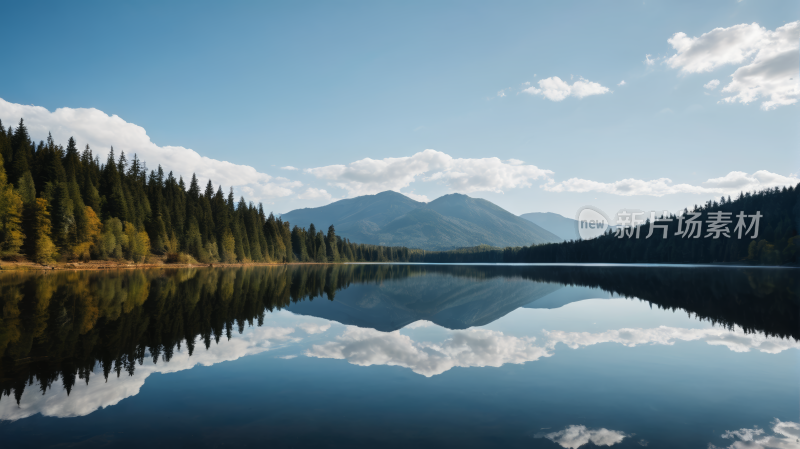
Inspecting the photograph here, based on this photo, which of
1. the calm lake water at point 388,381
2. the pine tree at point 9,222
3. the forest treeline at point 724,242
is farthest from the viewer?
the forest treeline at point 724,242

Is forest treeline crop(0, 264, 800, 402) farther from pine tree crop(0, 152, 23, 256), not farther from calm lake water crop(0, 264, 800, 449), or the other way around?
pine tree crop(0, 152, 23, 256)

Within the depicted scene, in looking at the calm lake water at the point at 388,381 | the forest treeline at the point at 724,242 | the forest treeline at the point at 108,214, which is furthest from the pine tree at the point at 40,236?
the forest treeline at the point at 724,242

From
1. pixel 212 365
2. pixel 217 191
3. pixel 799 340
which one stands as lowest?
pixel 799 340

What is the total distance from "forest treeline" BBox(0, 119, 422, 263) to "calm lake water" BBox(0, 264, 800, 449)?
5948 cm

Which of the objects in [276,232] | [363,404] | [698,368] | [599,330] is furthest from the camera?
[276,232]

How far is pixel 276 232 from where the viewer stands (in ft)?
483

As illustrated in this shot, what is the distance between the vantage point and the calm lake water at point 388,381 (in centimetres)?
658

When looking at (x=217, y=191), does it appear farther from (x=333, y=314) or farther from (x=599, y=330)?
(x=599, y=330)

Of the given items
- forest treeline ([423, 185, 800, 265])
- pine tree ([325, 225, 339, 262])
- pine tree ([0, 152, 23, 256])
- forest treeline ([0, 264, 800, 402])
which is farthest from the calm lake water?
pine tree ([325, 225, 339, 262])

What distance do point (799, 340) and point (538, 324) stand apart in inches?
381

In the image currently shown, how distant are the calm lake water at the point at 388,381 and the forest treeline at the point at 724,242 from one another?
154955 mm

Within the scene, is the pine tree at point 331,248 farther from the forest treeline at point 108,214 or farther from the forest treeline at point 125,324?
the forest treeline at point 125,324

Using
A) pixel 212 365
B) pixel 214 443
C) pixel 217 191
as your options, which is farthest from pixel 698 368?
pixel 217 191

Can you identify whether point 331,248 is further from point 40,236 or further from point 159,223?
point 40,236
